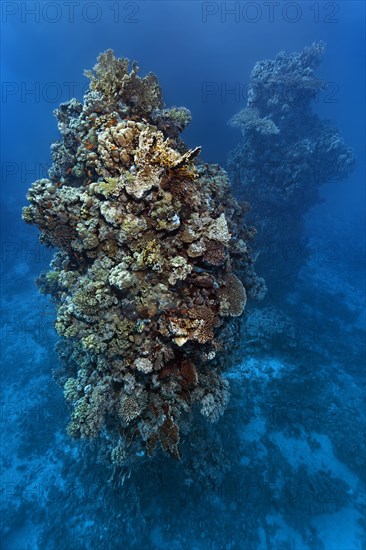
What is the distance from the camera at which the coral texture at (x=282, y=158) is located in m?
21.1

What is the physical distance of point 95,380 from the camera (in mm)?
6801

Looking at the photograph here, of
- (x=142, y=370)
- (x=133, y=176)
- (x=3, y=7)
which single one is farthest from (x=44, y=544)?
(x=3, y=7)

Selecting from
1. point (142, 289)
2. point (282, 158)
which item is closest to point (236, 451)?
point (142, 289)

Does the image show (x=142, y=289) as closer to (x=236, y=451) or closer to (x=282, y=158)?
(x=236, y=451)

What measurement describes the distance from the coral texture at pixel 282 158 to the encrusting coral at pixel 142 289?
1459cm

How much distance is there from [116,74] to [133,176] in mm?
4406

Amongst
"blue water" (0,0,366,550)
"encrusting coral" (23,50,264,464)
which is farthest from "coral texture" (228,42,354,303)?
"encrusting coral" (23,50,264,464)

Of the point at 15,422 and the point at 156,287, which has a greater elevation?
the point at 156,287

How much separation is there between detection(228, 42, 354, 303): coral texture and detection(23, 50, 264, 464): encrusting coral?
47.9 feet

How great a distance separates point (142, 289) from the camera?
6047mm

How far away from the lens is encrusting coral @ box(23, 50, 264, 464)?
19.6 feet

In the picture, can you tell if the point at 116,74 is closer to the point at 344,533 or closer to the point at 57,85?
the point at 344,533

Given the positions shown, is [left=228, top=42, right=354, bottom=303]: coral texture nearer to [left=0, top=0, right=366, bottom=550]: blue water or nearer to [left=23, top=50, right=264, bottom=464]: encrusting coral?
[left=0, top=0, right=366, bottom=550]: blue water

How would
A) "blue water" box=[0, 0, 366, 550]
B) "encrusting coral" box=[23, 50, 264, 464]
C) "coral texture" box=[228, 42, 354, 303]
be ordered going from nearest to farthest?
"encrusting coral" box=[23, 50, 264, 464]
"blue water" box=[0, 0, 366, 550]
"coral texture" box=[228, 42, 354, 303]
